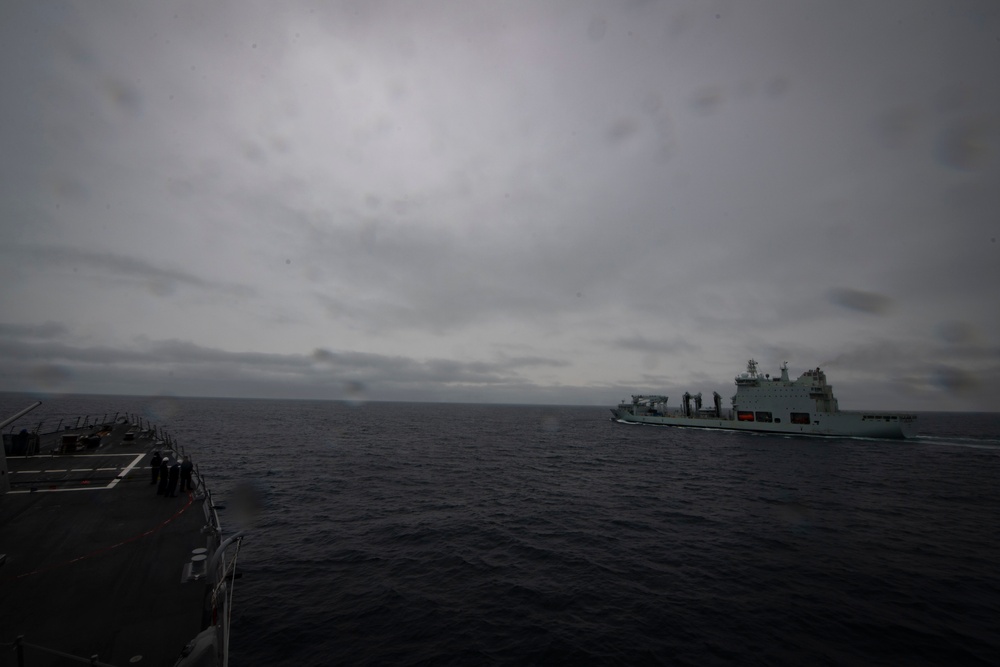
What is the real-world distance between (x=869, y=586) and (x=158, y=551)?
93.2ft

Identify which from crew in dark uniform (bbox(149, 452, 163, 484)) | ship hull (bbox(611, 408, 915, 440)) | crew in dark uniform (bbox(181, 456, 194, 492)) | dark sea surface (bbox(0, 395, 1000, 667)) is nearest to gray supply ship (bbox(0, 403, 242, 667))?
crew in dark uniform (bbox(181, 456, 194, 492))

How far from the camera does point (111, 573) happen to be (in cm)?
1236

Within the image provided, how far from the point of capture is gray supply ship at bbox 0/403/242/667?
884cm

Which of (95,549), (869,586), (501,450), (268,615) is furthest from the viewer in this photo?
(501,450)

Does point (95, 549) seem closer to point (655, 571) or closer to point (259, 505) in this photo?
point (259, 505)

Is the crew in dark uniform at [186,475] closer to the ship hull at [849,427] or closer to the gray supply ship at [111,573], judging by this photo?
the gray supply ship at [111,573]

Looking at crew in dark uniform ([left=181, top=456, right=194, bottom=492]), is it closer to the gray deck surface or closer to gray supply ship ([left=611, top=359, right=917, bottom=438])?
the gray deck surface

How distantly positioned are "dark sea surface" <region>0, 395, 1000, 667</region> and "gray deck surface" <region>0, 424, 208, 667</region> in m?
3.63

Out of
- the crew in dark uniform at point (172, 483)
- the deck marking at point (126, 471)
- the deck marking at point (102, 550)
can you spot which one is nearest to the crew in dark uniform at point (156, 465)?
the deck marking at point (126, 471)

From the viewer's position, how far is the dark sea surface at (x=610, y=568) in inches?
536

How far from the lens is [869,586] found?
Result: 17844mm

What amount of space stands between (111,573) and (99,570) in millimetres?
550

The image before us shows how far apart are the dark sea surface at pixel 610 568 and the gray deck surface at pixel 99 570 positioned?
3626mm

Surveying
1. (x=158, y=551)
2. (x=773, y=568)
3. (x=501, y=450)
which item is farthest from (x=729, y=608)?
(x=501, y=450)
